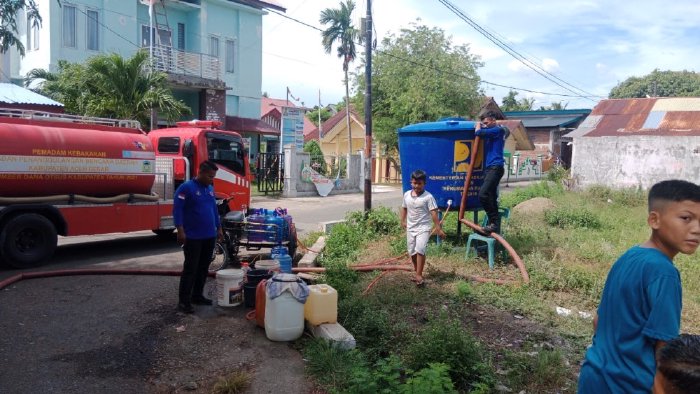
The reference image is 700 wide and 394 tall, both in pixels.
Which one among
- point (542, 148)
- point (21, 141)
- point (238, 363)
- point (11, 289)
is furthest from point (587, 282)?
point (542, 148)

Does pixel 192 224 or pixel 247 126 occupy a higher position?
pixel 247 126

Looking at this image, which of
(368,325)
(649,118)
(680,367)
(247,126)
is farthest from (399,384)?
(247,126)

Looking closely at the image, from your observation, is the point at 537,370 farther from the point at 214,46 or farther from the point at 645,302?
the point at 214,46

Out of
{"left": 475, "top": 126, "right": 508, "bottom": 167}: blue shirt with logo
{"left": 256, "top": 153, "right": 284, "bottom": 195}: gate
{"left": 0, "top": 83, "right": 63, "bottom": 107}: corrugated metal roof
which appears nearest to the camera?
{"left": 475, "top": 126, "right": 508, "bottom": 167}: blue shirt with logo

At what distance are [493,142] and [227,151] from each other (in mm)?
5505

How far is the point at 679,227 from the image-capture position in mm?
2336

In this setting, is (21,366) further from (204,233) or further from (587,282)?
(587,282)

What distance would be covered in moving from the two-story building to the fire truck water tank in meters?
12.5

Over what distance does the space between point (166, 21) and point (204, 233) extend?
20.3 meters

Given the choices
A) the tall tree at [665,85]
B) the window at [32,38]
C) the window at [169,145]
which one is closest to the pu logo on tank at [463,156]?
the window at [169,145]

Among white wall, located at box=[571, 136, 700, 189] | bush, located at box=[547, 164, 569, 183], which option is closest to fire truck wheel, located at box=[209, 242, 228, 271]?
white wall, located at box=[571, 136, 700, 189]

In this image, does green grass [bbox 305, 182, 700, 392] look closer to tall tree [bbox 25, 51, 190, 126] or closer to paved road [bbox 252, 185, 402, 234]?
paved road [bbox 252, 185, 402, 234]

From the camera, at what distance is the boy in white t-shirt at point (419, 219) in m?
7.31

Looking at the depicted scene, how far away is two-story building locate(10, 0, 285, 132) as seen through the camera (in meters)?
21.6
